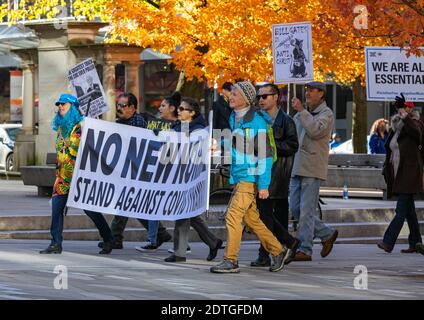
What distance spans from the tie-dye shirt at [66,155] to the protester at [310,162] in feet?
8.11

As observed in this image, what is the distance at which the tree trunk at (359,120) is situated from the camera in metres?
38.0

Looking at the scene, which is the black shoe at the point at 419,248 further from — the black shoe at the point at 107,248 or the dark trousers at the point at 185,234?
the black shoe at the point at 107,248

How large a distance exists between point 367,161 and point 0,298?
799 inches

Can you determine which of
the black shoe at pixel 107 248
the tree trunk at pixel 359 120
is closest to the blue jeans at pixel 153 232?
the black shoe at pixel 107 248

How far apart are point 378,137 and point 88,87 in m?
11.5

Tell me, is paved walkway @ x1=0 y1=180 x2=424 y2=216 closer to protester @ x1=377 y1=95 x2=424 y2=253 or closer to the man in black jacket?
protester @ x1=377 y1=95 x2=424 y2=253

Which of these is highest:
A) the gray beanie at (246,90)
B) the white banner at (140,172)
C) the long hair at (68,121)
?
the gray beanie at (246,90)

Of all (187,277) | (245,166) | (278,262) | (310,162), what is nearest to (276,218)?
(278,262)

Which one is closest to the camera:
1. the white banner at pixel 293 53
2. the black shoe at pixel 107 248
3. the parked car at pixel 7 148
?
the black shoe at pixel 107 248

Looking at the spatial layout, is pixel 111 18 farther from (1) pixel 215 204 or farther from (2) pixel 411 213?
(2) pixel 411 213

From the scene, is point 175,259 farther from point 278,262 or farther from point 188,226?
point 278,262

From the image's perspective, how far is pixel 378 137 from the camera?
31625 mm

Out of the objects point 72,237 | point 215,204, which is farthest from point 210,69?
point 72,237

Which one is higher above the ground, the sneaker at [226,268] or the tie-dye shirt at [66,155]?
the tie-dye shirt at [66,155]
